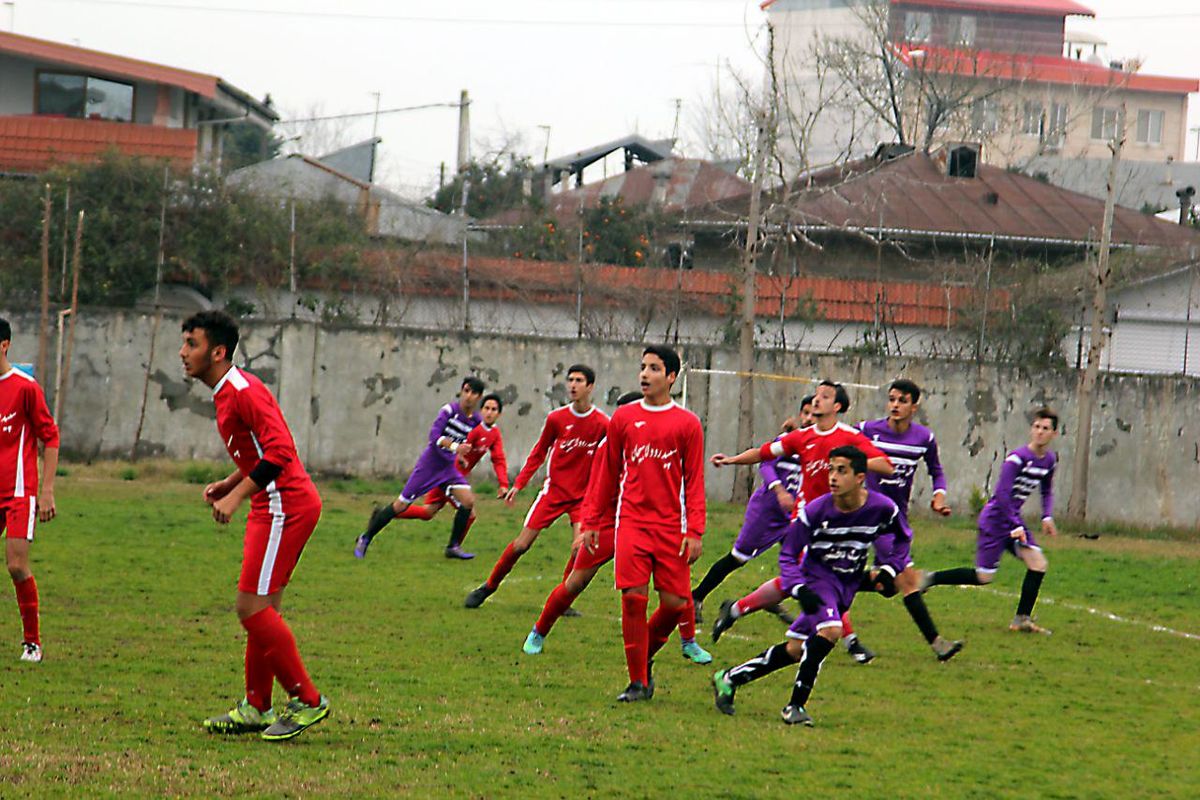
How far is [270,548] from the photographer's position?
7.36m

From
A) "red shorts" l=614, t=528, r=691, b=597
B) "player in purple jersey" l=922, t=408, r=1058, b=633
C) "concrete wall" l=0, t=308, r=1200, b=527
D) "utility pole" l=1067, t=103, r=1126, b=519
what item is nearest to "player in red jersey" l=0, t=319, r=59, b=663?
"red shorts" l=614, t=528, r=691, b=597

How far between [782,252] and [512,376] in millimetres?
7501

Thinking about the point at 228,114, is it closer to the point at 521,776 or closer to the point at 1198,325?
the point at 1198,325

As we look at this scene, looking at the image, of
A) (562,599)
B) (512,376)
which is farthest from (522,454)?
(562,599)

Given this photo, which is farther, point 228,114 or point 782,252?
point 228,114

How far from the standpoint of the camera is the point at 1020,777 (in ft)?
24.3

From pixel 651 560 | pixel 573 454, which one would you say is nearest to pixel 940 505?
pixel 573 454

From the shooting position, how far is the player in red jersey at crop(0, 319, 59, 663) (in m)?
9.63

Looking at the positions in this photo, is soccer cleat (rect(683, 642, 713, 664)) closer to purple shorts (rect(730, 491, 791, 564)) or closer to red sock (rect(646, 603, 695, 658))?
red sock (rect(646, 603, 695, 658))

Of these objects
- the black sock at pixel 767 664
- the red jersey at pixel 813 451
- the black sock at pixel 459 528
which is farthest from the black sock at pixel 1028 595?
the black sock at pixel 459 528

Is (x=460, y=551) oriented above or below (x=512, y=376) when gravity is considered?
below

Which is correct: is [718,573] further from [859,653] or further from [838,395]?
[838,395]

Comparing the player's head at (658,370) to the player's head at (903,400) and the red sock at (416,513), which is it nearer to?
the player's head at (903,400)

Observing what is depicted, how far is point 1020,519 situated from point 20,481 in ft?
26.4
